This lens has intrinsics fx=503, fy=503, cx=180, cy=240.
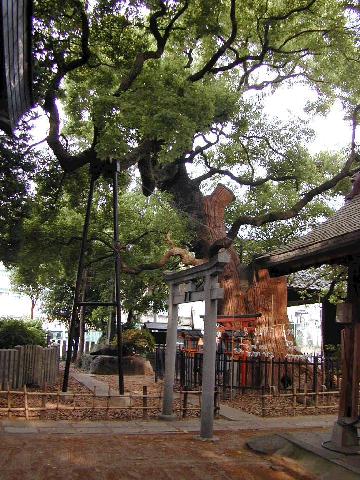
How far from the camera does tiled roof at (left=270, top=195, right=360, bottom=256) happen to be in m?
7.08

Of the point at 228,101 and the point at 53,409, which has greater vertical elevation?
the point at 228,101

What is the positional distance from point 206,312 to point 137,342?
45.1 ft

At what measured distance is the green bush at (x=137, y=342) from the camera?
22391mm

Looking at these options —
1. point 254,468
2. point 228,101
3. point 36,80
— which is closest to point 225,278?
point 228,101

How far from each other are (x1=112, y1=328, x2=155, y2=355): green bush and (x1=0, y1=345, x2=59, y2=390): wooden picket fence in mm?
6669

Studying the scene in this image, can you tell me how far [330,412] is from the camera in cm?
1246

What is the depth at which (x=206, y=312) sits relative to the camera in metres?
9.66

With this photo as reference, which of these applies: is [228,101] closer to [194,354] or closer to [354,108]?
[354,108]

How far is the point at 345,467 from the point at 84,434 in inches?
178

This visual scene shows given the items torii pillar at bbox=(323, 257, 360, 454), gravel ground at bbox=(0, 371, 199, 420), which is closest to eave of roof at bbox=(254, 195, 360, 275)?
torii pillar at bbox=(323, 257, 360, 454)

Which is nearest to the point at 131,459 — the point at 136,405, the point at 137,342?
the point at 136,405

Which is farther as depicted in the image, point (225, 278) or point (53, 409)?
point (225, 278)

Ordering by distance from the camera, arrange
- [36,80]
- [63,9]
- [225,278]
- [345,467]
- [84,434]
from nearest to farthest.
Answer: [345,467]
[84,434]
[36,80]
[63,9]
[225,278]

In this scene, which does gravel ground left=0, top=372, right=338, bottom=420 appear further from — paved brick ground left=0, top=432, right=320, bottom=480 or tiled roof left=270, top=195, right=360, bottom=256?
tiled roof left=270, top=195, right=360, bottom=256
